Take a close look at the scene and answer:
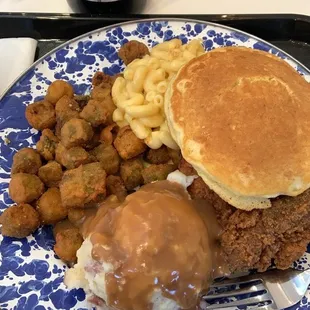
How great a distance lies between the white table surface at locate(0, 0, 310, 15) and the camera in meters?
2.64

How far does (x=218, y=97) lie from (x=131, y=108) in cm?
39

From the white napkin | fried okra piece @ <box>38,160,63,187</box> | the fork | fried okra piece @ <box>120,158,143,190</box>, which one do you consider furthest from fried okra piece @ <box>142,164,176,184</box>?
the white napkin

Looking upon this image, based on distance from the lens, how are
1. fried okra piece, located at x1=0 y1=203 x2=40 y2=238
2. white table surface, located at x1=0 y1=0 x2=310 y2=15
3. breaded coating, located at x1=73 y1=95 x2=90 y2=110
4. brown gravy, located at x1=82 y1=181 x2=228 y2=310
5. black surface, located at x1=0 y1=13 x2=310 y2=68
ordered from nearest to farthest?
1. brown gravy, located at x1=82 y1=181 x2=228 y2=310
2. fried okra piece, located at x1=0 y1=203 x2=40 y2=238
3. breaded coating, located at x1=73 y1=95 x2=90 y2=110
4. black surface, located at x1=0 y1=13 x2=310 y2=68
5. white table surface, located at x1=0 y1=0 x2=310 y2=15

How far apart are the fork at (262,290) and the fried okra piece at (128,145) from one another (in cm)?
54

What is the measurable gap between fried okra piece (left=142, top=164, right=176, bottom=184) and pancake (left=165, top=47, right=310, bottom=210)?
171mm

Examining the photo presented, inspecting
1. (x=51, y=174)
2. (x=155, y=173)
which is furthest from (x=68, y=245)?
(x=155, y=173)

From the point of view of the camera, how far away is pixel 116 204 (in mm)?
1715

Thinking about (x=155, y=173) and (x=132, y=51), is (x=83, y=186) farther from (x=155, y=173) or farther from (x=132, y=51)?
(x=132, y=51)

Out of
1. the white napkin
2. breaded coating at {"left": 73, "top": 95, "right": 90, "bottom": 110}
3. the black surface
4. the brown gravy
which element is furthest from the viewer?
the black surface

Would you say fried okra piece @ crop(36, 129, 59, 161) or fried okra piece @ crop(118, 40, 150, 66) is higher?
fried okra piece @ crop(118, 40, 150, 66)

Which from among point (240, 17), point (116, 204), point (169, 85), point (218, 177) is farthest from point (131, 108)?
point (240, 17)

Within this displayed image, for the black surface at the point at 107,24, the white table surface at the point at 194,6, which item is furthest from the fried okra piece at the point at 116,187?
the white table surface at the point at 194,6

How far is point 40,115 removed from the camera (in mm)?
1920

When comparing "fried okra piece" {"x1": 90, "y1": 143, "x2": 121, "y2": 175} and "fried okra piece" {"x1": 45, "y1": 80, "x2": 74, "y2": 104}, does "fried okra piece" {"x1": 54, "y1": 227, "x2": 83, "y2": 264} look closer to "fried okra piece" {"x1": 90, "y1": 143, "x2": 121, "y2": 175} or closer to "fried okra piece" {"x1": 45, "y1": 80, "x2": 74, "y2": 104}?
"fried okra piece" {"x1": 90, "y1": 143, "x2": 121, "y2": 175}
